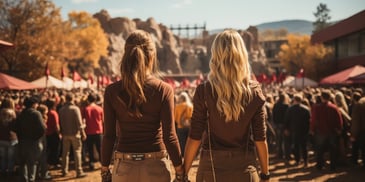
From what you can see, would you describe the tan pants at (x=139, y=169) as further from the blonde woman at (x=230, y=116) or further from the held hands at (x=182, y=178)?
the blonde woman at (x=230, y=116)

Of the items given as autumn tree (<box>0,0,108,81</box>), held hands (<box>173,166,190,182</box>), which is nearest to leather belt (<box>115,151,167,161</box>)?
held hands (<box>173,166,190,182</box>)

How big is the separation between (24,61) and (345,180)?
27846 millimetres

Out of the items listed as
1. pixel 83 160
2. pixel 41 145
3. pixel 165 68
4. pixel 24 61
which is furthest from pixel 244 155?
pixel 165 68

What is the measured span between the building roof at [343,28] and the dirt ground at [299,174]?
960 inches

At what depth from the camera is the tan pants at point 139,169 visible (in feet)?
10.8

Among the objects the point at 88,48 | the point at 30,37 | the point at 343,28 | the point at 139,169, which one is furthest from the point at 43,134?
the point at 88,48

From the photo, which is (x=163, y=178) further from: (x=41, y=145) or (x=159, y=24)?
(x=159, y=24)

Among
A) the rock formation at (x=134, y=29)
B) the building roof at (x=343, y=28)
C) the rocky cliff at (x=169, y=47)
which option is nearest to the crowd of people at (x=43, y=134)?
the building roof at (x=343, y=28)

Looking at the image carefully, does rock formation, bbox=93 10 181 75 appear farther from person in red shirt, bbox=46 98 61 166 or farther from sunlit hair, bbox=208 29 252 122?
sunlit hair, bbox=208 29 252 122

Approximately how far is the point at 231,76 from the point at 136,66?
83 centimetres

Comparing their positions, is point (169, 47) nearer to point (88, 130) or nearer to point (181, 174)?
point (88, 130)

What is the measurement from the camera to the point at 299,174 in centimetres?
962

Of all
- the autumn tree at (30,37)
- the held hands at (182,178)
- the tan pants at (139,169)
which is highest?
the autumn tree at (30,37)

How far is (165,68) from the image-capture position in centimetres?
8606
